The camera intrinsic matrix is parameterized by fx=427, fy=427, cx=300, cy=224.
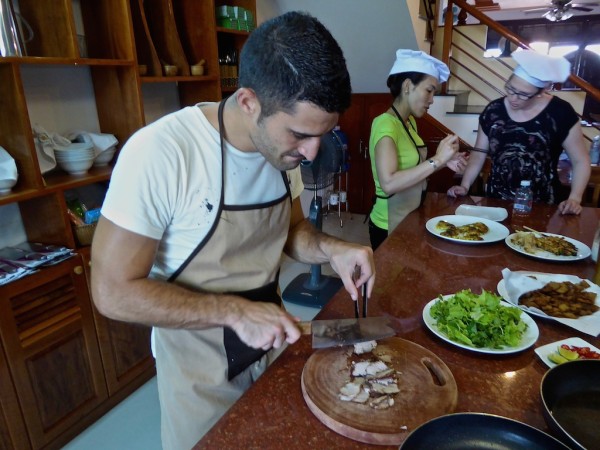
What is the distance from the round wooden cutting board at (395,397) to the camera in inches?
29.5

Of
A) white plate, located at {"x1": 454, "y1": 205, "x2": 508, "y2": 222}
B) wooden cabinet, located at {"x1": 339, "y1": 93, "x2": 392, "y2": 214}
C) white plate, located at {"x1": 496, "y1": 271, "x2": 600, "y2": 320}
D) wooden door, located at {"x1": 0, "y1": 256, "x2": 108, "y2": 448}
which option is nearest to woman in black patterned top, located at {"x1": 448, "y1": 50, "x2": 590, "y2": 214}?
white plate, located at {"x1": 454, "y1": 205, "x2": 508, "y2": 222}

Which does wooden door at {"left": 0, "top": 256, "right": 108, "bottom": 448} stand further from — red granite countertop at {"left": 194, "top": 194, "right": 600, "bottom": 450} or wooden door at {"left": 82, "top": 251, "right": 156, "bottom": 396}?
red granite countertop at {"left": 194, "top": 194, "right": 600, "bottom": 450}

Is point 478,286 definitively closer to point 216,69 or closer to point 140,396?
point 140,396

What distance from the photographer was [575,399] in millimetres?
798

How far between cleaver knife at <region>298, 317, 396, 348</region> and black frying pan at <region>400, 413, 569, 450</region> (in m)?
0.28

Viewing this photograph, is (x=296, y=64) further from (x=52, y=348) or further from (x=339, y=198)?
(x=339, y=198)

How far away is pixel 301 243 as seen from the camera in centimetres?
129

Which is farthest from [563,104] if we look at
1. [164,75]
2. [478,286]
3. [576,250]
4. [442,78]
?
[164,75]

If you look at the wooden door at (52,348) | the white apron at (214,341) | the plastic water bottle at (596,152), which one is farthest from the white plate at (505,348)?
the plastic water bottle at (596,152)

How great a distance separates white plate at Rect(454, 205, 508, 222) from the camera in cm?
196

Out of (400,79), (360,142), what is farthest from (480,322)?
(360,142)

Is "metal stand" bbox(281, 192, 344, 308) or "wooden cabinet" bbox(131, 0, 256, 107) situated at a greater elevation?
"wooden cabinet" bbox(131, 0, 256, 107)

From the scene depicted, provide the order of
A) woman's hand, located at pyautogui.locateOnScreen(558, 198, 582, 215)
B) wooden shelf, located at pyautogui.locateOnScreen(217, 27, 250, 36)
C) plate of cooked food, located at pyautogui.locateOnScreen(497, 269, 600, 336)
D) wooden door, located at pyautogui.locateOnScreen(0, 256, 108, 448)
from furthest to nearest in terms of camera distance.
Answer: wooden shelf, located at pyautogui.locateOnScreen(217, 27, 250, 36), woman's hand, located at pyautogui.locateOnScreen(558, 198, 582, 215), wooden door, located at pyautogui.locateOnScreen(0, 256, 108, 448), plate of cooked food, located at pyautogui.locateOnScreen(497, 269, 600, 336)

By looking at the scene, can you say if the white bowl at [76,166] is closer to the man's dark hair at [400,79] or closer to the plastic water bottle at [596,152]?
the man's dark hair at [400,79]
